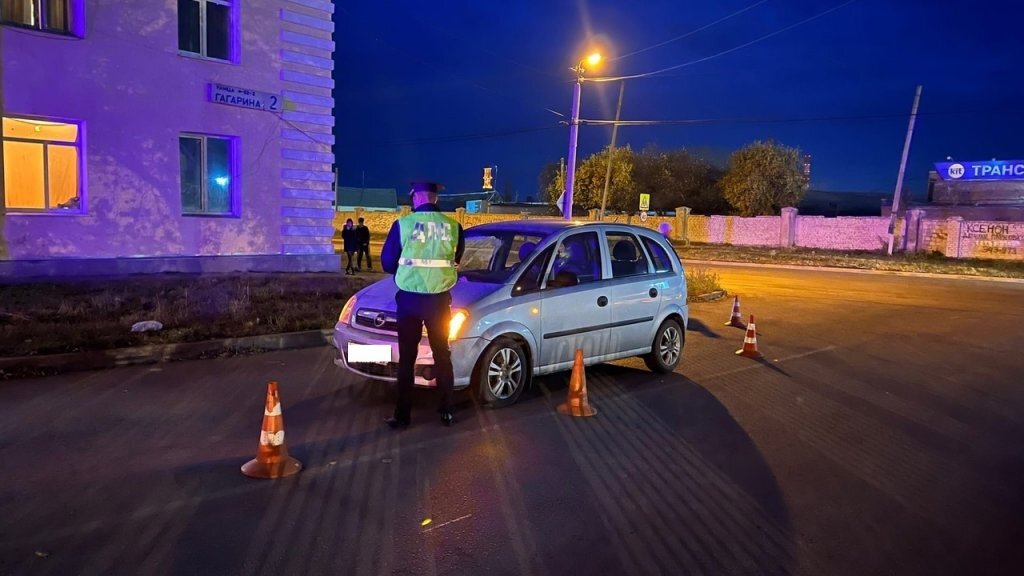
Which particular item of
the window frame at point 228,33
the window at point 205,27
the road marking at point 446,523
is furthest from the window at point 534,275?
the window at point 205,27

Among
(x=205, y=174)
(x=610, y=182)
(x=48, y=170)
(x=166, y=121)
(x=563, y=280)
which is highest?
(x=610, y=182)

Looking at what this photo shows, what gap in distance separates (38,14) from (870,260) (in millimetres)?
31710

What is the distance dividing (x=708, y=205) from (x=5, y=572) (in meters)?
59.3

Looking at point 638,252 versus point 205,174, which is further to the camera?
point 205,174

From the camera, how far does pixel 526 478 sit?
16.0ft

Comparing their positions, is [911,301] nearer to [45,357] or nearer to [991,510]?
[991,510]

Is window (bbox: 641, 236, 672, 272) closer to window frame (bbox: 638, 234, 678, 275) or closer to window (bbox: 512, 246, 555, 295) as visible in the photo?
window frame (bbox: 638, 234, 678, 275)

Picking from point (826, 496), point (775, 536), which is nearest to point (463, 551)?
point (775, 536)

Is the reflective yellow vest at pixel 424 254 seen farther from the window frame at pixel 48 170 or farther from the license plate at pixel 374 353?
the window frame at pixel 48 170

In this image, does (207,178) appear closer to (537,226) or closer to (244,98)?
(244,98)

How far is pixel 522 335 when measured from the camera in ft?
21.7

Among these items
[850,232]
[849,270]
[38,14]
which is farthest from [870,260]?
[38,14]

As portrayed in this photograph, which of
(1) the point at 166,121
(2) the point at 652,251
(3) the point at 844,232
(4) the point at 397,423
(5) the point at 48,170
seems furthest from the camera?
(3) the point at 844,232

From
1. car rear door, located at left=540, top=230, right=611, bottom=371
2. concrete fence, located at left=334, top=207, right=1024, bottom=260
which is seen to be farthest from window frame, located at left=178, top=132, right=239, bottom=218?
concrete fence, located at left=334, top=207, right=1024, bottom=260
